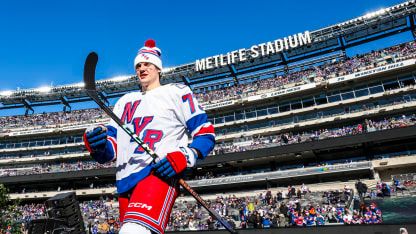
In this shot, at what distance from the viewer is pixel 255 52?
4928 centimetres

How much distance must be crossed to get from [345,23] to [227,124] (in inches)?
820

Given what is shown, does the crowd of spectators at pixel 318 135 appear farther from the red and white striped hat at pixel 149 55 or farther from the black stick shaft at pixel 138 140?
the black stick shaft at pixel 138 140

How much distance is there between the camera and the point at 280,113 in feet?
143

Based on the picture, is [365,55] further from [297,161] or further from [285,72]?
[297,161]

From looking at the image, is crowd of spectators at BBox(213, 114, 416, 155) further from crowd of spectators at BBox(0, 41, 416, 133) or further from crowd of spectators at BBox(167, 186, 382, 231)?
crowd of spectators at BBox(167, 186, 382, 231)

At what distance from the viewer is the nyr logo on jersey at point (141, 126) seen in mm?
3691

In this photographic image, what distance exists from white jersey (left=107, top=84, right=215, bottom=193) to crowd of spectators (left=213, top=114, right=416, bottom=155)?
105ft

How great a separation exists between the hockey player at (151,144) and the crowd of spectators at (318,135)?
32.0 metres

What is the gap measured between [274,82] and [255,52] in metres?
5.71

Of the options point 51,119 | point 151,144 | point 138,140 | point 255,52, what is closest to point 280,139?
point 255,52

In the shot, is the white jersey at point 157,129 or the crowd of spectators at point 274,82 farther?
the crowd of spectators at point 274,82

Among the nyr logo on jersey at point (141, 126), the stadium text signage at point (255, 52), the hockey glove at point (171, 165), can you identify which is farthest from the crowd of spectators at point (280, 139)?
the hockey glove at point (171, 165)

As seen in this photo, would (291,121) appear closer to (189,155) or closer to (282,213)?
(282,213)

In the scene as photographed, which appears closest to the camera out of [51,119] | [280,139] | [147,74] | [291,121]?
[147,74]
